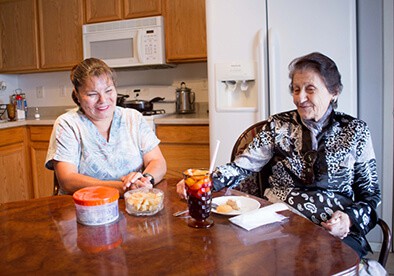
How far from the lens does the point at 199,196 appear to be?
38.8 inches

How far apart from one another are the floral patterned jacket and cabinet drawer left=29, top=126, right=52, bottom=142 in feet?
7.78

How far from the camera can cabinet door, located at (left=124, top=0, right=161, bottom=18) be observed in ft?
10.3

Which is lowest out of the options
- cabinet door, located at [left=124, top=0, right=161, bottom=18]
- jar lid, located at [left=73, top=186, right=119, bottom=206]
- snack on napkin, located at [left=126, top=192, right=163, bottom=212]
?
snack on napkin, located at [left=126, top=192, right=163, bottom=212]

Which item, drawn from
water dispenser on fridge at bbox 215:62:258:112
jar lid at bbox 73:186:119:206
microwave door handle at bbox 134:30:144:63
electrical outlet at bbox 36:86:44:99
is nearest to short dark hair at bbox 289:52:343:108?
jar lid at bbox 73:186:119:206

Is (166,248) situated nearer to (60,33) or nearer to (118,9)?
(118,9)

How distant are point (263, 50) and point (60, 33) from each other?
6.93 feet

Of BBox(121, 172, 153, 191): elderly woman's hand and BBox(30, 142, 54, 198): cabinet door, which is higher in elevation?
BBox(121, 172, 153, 191): elderly woman's hand

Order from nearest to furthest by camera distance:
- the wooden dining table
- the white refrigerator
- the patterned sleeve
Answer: the wooden dining table, the patterned sleeve, the white refrigerator

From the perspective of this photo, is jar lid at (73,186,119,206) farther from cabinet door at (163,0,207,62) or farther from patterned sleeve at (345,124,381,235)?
cabinet door at (163,0,207,62)

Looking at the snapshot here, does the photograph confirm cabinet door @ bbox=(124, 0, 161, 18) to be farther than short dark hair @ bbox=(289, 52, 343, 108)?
Yes

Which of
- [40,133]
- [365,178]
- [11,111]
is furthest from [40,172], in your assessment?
[365,178]

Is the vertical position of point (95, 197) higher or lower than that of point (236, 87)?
lower

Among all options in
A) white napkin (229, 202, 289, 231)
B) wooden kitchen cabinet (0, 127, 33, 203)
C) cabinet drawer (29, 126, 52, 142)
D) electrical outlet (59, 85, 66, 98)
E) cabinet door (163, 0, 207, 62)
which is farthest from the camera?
electrical outlet (59, 85, 66, 98)

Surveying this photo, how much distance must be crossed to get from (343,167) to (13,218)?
3.59ft
